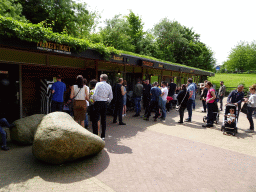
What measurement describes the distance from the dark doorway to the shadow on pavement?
273 cm

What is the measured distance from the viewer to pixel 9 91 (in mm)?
6531

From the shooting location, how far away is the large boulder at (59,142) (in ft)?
11.5

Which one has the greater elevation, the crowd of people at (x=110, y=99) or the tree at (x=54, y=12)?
the tree at (x=54, y=12)

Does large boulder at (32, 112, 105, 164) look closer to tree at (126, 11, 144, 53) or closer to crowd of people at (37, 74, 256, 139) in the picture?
crowd of people at (37, 74, 256, 139)

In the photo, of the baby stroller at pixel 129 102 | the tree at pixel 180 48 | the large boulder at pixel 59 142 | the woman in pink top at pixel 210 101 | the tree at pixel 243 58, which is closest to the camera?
the large boulder at pixel 59 142

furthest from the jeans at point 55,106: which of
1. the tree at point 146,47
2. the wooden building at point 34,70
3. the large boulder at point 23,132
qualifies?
the tree at point 146,47

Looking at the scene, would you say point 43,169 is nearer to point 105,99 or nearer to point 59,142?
point 59,142

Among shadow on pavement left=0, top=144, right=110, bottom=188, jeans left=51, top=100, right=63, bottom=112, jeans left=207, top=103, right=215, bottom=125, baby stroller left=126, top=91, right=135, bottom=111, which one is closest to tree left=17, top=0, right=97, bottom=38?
baby stroller left=126, top=91, right=135, bottom=111

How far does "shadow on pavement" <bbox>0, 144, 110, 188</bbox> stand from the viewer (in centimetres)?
330

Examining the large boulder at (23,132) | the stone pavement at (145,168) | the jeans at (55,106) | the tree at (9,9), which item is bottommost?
the stone pavement at (145,168)

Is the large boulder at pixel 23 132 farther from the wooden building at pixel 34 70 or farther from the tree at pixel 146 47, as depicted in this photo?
→ the tree at pixel 146 47

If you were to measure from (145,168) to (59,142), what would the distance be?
1860mm

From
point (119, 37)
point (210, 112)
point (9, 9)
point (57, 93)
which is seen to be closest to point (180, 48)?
point (119, 37)

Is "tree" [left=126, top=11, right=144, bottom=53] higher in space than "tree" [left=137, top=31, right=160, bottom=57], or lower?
higher
